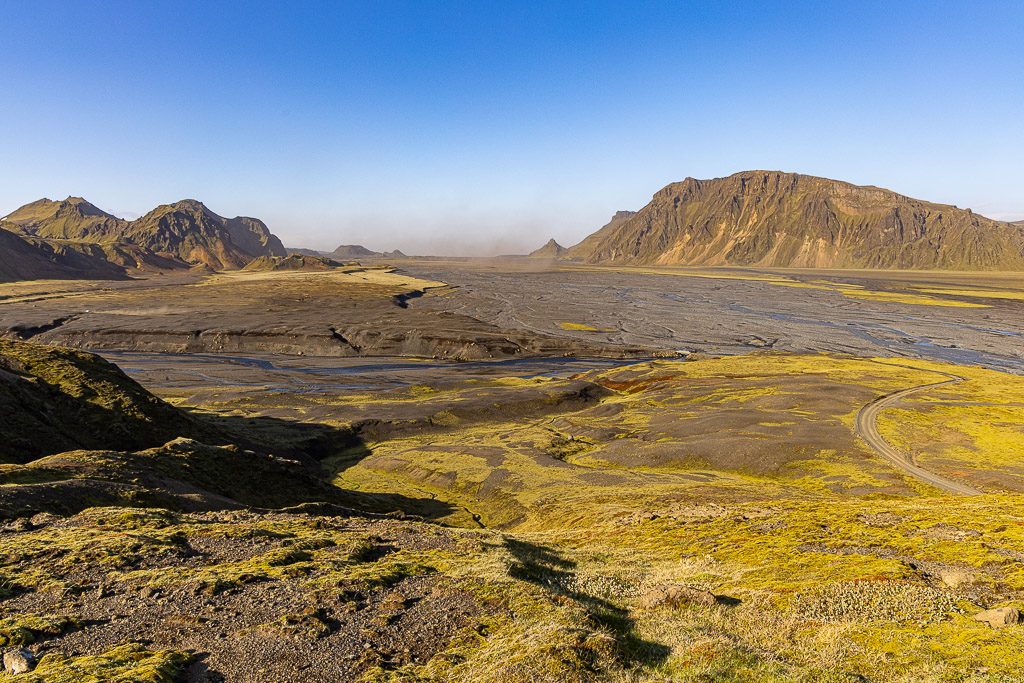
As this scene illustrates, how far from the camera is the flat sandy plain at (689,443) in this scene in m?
13.0

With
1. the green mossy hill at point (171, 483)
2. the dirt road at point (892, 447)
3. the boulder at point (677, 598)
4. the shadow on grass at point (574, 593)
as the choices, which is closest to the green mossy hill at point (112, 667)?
the shadow on grass at point (574, 593)

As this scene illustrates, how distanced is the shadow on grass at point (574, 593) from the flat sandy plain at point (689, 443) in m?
0.10

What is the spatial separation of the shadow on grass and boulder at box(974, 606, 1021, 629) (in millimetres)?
7308

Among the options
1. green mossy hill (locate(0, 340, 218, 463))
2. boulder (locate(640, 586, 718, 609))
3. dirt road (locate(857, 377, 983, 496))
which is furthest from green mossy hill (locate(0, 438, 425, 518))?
dirt road (locate(857, 377, 983, 496))

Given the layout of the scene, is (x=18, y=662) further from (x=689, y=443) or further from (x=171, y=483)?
(x=689, y=443)

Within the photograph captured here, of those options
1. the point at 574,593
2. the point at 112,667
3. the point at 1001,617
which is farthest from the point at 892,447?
the point at 112,667

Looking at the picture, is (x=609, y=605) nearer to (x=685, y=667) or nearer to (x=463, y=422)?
(x=685, y=667)

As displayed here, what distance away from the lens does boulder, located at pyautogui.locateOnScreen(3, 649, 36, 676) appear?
9289mm

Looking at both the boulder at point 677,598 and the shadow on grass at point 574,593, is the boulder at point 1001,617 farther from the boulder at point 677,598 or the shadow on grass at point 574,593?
the shadow on grass at point 574,593

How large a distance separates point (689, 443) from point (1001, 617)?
31864 millimetres

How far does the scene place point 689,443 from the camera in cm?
4316

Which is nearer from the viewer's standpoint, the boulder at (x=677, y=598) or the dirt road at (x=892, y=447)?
the boulder at (x=677, y=598)

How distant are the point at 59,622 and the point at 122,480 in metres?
11.9

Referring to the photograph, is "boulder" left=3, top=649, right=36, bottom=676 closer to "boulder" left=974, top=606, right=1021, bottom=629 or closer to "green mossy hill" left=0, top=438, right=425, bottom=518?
"green mossy hill" left=0, top=438, right=425, bottom=518
